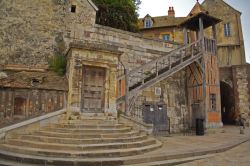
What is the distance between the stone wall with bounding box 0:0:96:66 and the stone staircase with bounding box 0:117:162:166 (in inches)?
207

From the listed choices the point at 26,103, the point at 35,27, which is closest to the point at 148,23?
the point at 35,27

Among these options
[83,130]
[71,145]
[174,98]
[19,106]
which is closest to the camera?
[71,145]

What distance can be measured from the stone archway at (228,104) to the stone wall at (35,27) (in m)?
13.2

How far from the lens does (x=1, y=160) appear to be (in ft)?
16.0

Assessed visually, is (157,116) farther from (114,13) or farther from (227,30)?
(227,30)

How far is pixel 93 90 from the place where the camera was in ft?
25.2

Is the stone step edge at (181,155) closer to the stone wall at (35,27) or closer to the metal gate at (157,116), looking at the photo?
the metal gate at (157,116)

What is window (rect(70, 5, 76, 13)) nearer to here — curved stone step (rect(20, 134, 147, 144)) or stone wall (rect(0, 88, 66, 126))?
stone wall (rect(0, 88, 66, 126))

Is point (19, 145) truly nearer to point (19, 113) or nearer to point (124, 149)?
point (19, 113)

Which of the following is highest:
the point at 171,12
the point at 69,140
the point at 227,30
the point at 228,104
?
the point at 171,12

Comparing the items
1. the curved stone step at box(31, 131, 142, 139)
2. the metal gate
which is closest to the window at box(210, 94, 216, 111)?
the metal gate

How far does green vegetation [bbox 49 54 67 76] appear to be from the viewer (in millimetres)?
9570

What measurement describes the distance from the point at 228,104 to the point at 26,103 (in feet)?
55.6

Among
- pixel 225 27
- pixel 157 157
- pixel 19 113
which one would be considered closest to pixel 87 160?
pixel 157 157
